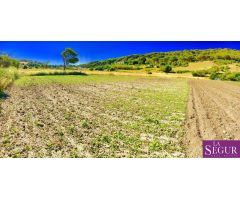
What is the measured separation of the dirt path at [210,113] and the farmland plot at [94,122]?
0.23 metres

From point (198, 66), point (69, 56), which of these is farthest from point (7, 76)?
point (198, 66)

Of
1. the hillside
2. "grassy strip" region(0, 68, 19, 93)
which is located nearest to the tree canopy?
the hillside

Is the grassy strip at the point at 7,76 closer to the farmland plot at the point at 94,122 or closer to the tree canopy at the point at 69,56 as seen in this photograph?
the farmland plot at the point at 94,122

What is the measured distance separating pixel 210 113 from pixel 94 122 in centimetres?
309

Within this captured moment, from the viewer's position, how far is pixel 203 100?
35.6 feet

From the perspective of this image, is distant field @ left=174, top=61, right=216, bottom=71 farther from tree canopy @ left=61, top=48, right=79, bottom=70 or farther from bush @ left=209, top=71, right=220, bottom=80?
tree canopy @ left=61, top=48, right=79, bottom=70

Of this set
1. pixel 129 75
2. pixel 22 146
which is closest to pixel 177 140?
pixel 129 75

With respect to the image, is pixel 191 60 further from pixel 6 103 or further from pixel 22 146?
pixel 6 103

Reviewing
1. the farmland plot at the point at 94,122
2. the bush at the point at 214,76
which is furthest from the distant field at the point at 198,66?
the farmland plot at the point at 94,122

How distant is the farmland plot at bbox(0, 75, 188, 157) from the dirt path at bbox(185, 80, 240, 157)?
A: 0.76 ft

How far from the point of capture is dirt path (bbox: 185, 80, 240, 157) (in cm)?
656

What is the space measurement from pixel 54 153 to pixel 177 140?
7.62 ft

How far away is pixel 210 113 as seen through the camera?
29.6 feet

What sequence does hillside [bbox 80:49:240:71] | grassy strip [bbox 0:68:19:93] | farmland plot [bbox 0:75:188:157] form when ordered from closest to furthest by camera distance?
farmland plot [bbox 0:75:188:157]
hillside [bbox 80:49:240:71]
grassy strip [bbox 0:68:19:93]
